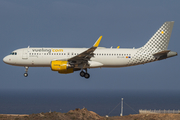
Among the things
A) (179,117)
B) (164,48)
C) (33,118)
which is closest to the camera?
(33,118)

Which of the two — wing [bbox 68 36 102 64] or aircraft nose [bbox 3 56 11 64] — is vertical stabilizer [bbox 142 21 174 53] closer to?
wing [bbox 68 36 102 64]

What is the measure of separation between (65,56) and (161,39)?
1861cm

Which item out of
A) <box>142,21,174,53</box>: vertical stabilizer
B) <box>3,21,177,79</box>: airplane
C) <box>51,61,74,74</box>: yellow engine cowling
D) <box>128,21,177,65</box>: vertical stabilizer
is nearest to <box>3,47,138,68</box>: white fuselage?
<box>3,21,177,79</box>: airplane

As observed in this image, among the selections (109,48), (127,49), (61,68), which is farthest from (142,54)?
(61,68)

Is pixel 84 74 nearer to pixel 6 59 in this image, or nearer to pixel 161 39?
pixel 6 59

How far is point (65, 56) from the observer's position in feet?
170

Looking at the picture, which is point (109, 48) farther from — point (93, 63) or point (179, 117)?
point (179, 117)

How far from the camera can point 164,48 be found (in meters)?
54.6

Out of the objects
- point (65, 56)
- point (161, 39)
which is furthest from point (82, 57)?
point (161, 39)

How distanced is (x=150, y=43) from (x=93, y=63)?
11747mm

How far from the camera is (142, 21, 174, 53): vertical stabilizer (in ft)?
176

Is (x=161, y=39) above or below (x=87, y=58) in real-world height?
above

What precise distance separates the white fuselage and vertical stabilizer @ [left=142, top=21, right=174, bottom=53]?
3.48 meters

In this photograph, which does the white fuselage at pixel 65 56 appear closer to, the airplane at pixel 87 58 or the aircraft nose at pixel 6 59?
the airplane at pixel 87 58
